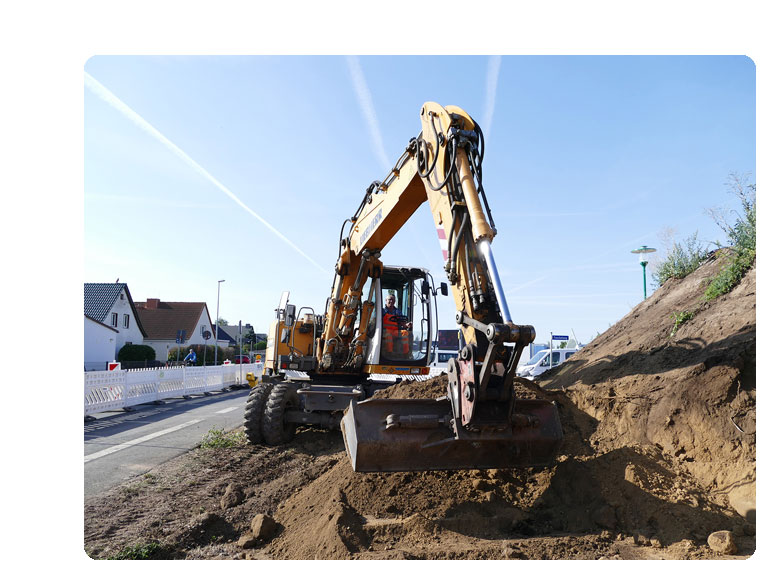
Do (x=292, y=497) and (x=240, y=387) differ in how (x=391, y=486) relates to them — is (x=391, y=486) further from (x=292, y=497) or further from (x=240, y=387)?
(x=240, y=387)

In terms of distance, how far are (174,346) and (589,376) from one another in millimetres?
36799

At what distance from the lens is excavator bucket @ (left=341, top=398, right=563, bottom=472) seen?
165 inches

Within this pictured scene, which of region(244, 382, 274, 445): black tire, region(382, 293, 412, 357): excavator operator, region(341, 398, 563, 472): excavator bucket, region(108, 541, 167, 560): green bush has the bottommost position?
region(108, 541, 167, 560): green bush

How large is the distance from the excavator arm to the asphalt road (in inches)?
136

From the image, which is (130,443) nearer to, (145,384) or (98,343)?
(145,384)

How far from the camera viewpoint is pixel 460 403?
402 cm

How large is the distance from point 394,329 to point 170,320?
3529 cm

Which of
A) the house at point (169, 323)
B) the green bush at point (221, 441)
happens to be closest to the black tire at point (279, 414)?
the green bush at point (221, 441)

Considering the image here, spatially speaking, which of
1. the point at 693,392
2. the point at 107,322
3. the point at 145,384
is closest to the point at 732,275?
the point at 693,392

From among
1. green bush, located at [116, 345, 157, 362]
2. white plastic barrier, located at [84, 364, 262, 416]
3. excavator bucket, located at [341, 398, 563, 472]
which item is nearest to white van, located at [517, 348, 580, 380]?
white plastic barrier, located at [84, 364, 262, 416]

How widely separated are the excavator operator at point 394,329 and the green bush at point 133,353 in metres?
25.9

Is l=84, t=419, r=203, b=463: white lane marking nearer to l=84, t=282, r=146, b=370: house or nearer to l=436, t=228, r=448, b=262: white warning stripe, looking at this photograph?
l=436, t=228, r=448, b=262: white warning stripe

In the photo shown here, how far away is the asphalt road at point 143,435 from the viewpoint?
6504 mm

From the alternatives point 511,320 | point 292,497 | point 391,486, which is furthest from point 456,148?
point 292,497
